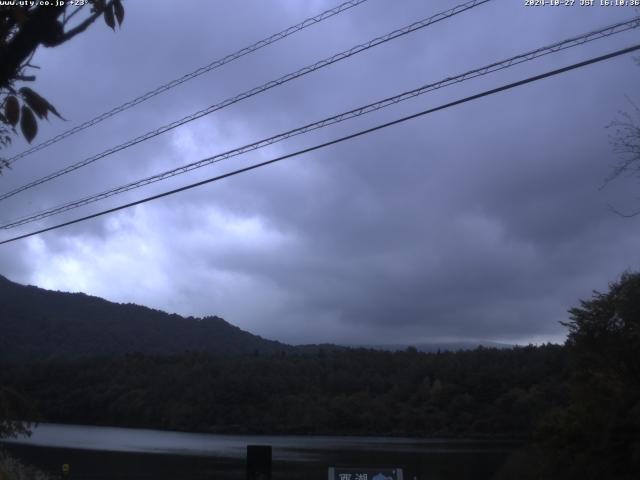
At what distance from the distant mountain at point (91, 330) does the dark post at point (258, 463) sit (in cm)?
6207

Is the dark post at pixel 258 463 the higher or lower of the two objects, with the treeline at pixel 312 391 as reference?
lower

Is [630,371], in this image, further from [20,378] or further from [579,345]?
[20,378]

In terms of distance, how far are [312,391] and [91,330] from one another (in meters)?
38.2

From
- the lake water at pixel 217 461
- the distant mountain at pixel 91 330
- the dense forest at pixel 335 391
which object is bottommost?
the lake water at pixel 217 461

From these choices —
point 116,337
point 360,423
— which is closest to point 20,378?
point 360,423

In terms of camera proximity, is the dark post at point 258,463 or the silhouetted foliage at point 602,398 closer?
the dark post at point 258,463

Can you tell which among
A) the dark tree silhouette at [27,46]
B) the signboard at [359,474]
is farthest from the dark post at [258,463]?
the dark tree silhouette at [27,46]

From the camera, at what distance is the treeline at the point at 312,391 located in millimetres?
75750

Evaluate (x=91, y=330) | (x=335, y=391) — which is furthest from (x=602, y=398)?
(x=91, y=330)

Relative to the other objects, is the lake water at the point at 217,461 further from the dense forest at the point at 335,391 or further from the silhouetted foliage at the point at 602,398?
the silhouetted foliage at the point at 602,398

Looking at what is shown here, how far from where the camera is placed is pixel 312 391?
97.9 metres

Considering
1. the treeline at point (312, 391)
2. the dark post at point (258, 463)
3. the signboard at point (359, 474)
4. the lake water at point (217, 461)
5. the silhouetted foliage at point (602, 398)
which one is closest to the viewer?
the signboard at point (359, 474)

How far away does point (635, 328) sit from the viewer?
866 inches

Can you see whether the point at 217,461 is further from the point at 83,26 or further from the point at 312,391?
the point at 312,391
